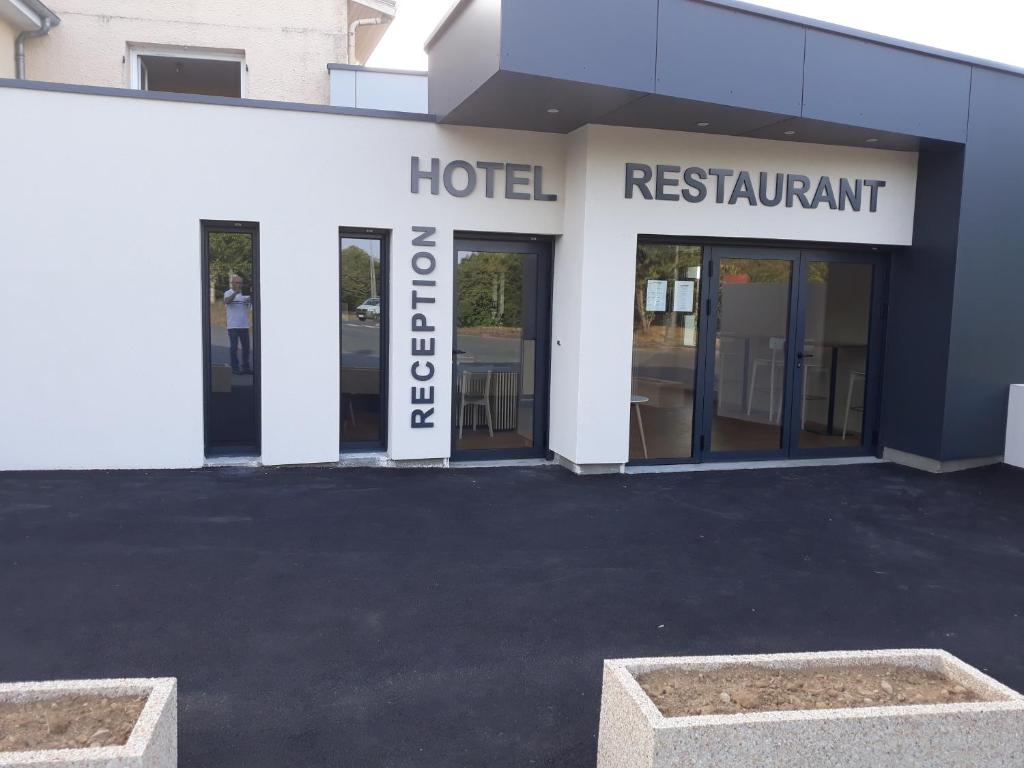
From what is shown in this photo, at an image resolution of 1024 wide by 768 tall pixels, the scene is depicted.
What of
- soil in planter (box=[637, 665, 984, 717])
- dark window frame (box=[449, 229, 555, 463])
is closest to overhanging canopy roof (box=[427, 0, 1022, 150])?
dark window frame (box=[449, 229, 555, 463])

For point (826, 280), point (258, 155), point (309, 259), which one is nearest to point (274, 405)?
point (309, 259)

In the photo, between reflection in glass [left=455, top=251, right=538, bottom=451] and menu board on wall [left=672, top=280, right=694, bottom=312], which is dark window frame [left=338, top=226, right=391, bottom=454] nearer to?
reflection in glass [left=455, top=251, right=538, bottom=451]

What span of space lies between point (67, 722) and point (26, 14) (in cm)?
974

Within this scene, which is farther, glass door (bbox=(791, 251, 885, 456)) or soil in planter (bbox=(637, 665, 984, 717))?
glass door (bbox=(791, 251, 885, 456))

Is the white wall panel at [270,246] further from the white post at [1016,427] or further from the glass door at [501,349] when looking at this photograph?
the white post at [1016,427]

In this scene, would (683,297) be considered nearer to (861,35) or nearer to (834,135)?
(834,135)

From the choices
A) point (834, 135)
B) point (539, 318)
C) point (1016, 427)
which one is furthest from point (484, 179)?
point (1016, 427)

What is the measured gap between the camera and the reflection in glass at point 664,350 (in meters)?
7.88

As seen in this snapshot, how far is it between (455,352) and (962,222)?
475 cm

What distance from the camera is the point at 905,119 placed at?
722cm

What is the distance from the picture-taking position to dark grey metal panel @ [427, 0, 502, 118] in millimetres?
5914

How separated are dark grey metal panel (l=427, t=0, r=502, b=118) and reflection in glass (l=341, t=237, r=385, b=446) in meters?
1.42

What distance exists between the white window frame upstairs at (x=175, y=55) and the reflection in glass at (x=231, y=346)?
434 centimetres

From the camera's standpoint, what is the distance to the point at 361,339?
25.5ft
